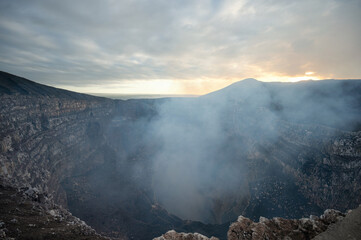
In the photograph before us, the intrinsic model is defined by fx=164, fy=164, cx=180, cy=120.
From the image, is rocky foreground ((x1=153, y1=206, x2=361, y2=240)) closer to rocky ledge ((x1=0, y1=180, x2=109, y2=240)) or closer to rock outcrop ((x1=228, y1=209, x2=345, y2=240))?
rock outcrop ((x1=228, y1=209, x2=345, y2=240))

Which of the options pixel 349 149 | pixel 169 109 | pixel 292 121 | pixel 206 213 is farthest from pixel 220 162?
pixel 169 109

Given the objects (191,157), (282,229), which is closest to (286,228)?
(282,229)

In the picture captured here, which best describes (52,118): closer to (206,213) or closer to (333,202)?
(206,213)

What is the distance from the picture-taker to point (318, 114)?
1164 inches

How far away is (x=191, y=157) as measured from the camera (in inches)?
2117

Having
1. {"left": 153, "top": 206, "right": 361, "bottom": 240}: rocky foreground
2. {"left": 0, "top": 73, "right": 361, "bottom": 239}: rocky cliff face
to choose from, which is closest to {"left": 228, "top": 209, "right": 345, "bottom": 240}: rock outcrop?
{"left": 153, "top": 206, "right": 361, "bottom": 240}: rocky foreground

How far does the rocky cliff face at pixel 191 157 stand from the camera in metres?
22.9

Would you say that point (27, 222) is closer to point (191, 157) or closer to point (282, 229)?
point (282, 229)

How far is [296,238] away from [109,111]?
53379mm

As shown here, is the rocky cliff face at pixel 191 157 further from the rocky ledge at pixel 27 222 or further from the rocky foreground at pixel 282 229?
the rocky foreground at pixel 282 229

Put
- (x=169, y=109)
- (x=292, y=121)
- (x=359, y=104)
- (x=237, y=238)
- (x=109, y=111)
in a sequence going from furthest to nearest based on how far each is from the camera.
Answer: (x=169, y=109)
(x=109, y=111)
(x=292, y=121)
(x=359, y=104)
(x=237, y=238)

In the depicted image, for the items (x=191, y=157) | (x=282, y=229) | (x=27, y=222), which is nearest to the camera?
(x=282, y=229)

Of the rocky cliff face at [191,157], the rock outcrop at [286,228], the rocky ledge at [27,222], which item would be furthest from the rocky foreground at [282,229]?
the rocky cliff face at [191,157]

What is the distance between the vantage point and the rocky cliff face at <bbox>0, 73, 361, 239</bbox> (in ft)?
75.2
